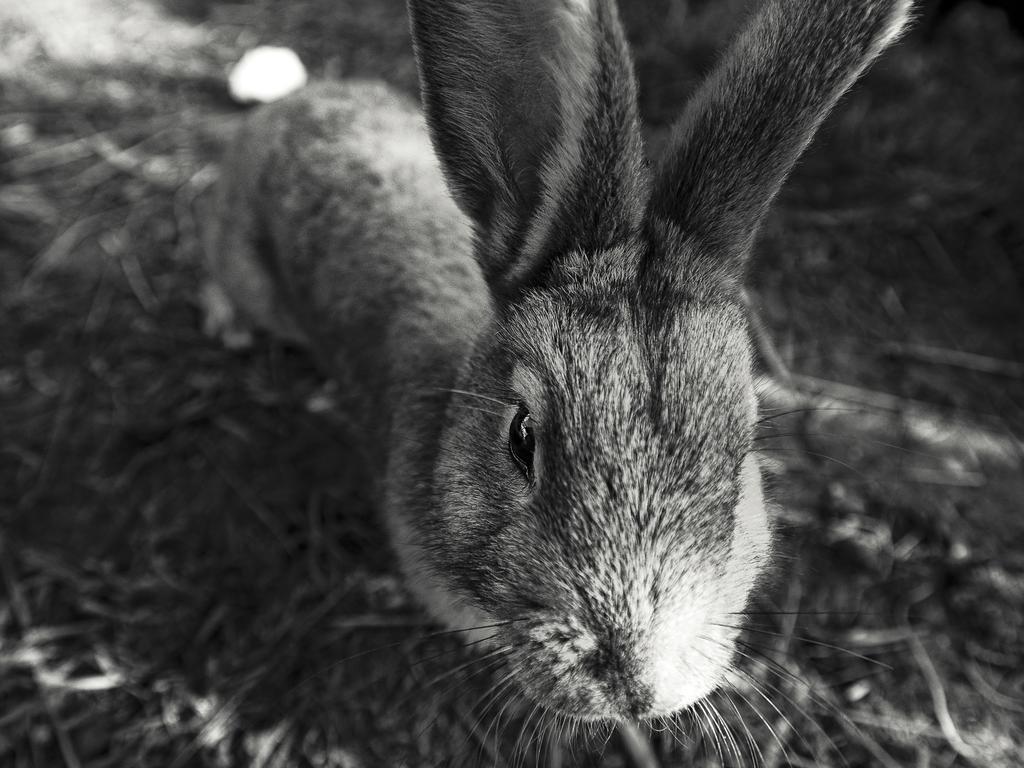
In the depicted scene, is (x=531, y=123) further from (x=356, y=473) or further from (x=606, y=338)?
(x=356, y=473)

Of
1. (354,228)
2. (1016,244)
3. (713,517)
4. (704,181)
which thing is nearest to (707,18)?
(1016,244)

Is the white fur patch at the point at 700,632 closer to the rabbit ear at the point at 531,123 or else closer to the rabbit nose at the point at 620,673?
the rabbit nose at the point at 620,673

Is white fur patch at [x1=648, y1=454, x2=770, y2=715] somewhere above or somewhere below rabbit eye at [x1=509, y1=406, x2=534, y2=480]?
below

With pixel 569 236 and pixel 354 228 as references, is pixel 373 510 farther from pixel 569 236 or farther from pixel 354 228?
pixel 569 236

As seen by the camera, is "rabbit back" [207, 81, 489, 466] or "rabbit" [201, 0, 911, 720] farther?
"rabbit back" [207, 81, 489, 466]

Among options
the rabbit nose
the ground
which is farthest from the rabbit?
the ground

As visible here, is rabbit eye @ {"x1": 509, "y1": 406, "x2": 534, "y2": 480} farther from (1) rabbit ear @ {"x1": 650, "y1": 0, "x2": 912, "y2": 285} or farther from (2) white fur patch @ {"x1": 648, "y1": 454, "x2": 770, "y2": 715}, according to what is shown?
(1) rabbit ear @ {"x1": 650, "y1": 0, "x2": 912, "y2": 285}
